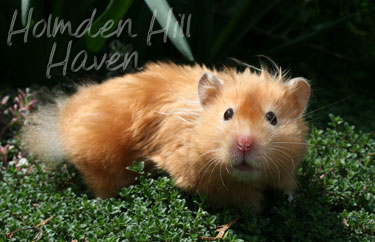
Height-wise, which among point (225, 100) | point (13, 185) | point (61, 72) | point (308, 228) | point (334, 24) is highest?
point (334, 24)

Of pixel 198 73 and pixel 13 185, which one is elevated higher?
pixel 198 73

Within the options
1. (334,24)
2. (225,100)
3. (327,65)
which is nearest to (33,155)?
(225,100)

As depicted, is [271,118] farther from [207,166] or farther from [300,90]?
[207,166]

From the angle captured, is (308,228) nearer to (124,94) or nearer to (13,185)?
(124,94)

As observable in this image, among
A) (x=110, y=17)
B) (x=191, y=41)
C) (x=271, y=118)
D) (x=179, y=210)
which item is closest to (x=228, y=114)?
(x=271, y=118)

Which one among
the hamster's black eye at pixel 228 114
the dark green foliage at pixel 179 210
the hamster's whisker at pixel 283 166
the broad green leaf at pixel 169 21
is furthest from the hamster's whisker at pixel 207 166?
the broad green leaf at pixel 169 21

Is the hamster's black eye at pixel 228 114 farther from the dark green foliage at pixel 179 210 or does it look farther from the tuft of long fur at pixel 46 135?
the tuft of long fur at pixel 46 135

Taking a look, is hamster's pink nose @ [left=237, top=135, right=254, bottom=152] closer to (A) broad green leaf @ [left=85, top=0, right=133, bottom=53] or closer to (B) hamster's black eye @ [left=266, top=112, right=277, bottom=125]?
(B) hamster's black eye @ [left=266, top=112, right=277, bottom=125]
